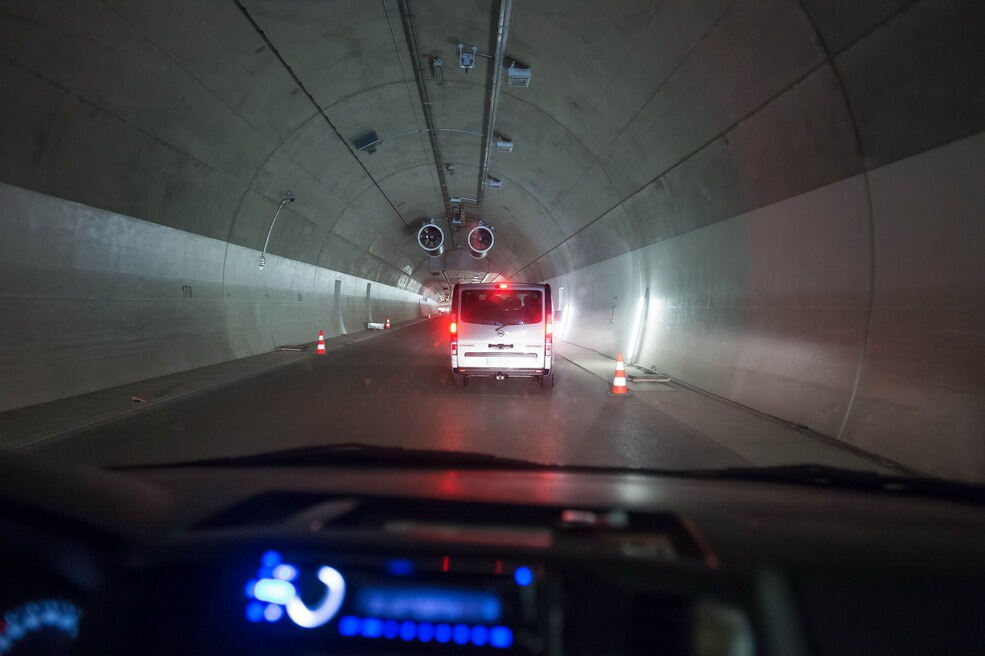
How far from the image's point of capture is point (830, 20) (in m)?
6.27

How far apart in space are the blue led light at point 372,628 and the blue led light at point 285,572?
1.01ft

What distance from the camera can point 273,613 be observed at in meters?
2.10

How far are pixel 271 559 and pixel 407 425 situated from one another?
611 cm

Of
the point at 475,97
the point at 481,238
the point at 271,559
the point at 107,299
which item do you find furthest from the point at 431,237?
the point at 271,559

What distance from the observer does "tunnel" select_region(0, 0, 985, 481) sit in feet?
20.2

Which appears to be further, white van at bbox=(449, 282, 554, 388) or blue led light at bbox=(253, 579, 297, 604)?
white van at bbox=(449, 282, 554, 388)

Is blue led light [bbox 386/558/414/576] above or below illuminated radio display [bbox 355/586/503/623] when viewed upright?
above

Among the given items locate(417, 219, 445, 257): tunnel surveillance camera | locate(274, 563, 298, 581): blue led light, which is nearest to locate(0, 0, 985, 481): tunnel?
locate(274, 563, 298, 581): blue led light

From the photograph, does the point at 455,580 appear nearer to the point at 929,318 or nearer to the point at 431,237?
the point at 929,318

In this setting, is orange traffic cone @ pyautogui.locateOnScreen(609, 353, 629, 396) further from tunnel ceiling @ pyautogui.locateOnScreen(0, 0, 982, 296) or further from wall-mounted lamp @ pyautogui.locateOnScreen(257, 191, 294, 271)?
wall-mounted lamp @ pyautogui.locateOnScreen(257, 191, 294, 271)

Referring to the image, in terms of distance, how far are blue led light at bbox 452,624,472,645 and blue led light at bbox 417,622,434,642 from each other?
72 mm

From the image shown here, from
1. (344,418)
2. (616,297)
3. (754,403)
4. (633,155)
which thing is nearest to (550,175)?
(616,297)

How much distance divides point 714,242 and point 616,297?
23.5ft

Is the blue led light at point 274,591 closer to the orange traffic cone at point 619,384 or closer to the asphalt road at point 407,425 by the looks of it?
the asphalt road at point 407,425
